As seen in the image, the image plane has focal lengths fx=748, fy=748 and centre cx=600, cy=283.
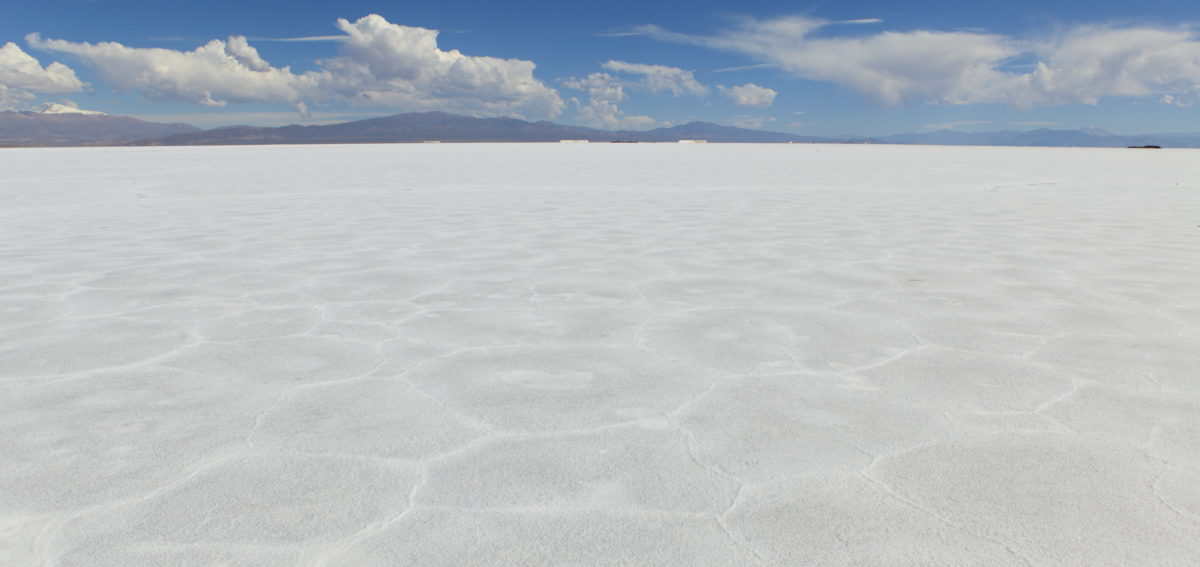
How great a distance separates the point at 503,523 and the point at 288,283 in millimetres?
2704

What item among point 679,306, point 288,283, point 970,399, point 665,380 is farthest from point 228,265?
point 970,399

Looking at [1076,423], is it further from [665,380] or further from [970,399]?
[665,380]

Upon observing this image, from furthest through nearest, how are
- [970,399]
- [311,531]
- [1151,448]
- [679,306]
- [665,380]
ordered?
[679,306]
[665,380]
[970,399]
[1151,448]
[311,531]

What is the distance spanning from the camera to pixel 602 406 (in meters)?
1.99

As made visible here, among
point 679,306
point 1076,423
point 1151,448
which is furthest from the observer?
point 679,306

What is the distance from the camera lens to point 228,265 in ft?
13.7

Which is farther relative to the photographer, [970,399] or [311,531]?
[970,399]

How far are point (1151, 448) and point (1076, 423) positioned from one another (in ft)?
0.56

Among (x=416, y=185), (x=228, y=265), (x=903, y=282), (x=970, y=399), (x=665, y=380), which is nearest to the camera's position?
(x=970, y=399)

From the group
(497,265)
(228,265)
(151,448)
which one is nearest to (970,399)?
(151,448)

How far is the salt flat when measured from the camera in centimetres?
135

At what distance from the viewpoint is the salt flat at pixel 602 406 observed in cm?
135

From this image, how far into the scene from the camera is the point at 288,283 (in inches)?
145

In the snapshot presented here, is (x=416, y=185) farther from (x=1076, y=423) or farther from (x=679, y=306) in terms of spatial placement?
(x=1076, y=423)
